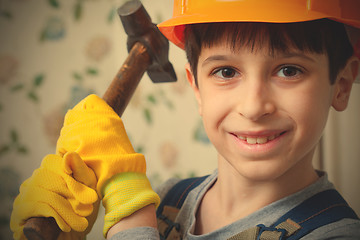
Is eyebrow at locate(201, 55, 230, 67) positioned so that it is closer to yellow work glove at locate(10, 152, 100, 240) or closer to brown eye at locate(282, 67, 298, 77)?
brown eye at locate(282, 67, 298, 77)

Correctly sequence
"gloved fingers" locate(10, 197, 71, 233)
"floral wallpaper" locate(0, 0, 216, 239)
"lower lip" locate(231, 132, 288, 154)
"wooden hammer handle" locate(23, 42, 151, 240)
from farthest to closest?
"floral wallpaper" locate(0, 0, 216, 239) < "wooden hammer handle" locate(23, 42, 151, 240) < "lower lip" locate(231, 132, 288, 154) < "gloved fingers" locate(10, 197, 71, 233)

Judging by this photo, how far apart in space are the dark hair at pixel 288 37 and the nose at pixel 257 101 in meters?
0.07

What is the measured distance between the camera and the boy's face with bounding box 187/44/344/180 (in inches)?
27.3

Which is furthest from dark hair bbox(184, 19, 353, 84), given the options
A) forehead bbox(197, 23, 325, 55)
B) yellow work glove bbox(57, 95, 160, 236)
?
yellow work glove bbox(57, 95, 160, 236)

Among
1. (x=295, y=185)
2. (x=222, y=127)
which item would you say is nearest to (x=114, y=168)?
(x=222, y=127)

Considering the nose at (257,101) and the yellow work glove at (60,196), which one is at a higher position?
the nose at (257,101)

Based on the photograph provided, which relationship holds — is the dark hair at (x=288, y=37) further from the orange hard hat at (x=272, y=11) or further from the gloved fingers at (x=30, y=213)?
the gloved fingers at (x=30, y=213)

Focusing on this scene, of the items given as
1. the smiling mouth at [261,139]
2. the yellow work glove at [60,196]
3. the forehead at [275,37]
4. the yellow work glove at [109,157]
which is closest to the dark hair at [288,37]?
the forehead at [275,37]

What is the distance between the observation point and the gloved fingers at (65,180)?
0.66 metres

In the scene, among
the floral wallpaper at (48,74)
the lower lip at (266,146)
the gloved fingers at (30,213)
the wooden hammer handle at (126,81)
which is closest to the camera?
the gloved fingers at (30,213)

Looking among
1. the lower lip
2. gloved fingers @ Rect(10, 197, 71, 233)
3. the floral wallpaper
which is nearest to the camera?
gloved fingers @ Rect(10, 197, 71, 233)

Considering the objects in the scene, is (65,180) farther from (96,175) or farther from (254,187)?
(254,187)

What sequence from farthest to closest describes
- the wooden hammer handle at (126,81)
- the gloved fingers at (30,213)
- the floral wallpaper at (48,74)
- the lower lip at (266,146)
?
the floral wallpaper at (48,74) < the wooden hammer handle at (126,81) < the lower lip at (266,146) < the gloved fingers at (30,213)

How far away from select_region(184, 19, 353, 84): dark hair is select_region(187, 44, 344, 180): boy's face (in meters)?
0.02
